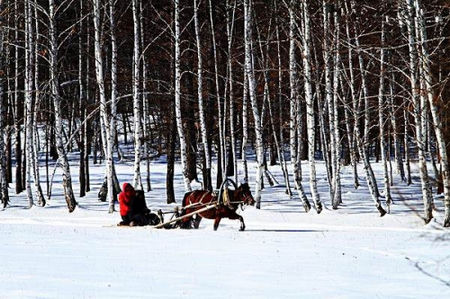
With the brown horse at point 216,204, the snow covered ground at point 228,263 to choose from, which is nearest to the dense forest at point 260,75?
the snow covered ground at point 228,263

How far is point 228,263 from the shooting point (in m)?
9.52

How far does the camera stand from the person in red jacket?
649 inches

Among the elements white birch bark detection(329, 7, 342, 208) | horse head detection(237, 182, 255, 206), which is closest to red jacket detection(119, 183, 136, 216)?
horse head detection(237, 182, 255, 206)

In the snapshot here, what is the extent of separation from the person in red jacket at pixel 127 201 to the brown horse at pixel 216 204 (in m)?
→ 1.34

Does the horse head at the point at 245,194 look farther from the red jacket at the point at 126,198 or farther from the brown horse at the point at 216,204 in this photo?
the red jacket at the point at 126,198

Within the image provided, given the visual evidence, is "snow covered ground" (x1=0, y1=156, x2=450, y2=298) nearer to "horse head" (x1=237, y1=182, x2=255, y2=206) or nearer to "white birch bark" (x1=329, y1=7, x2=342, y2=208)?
"horse head" (x1=237, y1=182, x2=255, y2=206)

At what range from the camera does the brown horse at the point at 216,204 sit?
15117 millimetres

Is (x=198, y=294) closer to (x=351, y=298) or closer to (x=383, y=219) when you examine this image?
(x=351, y=298)

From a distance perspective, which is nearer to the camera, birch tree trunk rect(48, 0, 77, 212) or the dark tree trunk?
birch tree trunk rect(48, 0, 77, 212)

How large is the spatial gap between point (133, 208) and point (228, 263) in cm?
755

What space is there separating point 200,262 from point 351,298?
3001mm

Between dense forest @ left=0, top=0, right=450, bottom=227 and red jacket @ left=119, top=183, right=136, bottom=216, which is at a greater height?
dense forest @ left=0, top=0, right=450, bottom=227

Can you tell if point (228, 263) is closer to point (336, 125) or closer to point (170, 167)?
point (336, 125)

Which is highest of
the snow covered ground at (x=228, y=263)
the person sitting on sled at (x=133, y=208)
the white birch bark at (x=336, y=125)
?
the white birch bark at (x=336, y=125)
